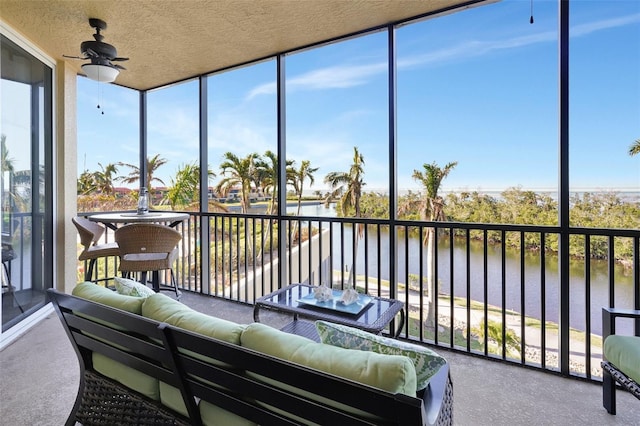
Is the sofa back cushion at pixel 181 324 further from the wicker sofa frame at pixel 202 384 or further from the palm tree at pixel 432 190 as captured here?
the palm tree at pixel 432 190

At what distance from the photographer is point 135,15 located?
8.89 ft

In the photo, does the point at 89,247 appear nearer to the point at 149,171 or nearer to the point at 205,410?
the point at 149,171

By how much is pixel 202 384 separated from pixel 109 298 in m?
0.59

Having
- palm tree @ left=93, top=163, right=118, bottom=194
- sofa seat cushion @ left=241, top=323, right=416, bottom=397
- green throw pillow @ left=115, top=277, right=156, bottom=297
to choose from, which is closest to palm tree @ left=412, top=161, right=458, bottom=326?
green throw pillow @ left=115, top=277, right=156, bottom=297

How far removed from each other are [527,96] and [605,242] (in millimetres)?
2626

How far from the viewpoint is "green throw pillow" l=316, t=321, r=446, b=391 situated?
3.08 ft

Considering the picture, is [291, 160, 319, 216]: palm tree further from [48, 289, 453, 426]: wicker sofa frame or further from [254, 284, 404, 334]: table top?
[48, 289, 453, 426]: wicker sofa frame

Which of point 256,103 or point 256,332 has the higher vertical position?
point 256,103

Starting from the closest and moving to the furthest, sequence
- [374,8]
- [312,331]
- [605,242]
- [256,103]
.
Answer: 1. [312,331]
2. [605,242]
3. [374,8]
4. [256,103]

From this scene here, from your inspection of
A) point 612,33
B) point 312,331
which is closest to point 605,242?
point 312,331

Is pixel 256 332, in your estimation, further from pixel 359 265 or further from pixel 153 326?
pixel 359 265

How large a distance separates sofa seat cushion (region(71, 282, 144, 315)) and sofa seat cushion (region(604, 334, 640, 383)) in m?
2.14

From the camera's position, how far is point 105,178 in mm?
4383

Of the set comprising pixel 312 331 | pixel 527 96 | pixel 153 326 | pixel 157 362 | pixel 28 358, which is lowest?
pixel 28 358
